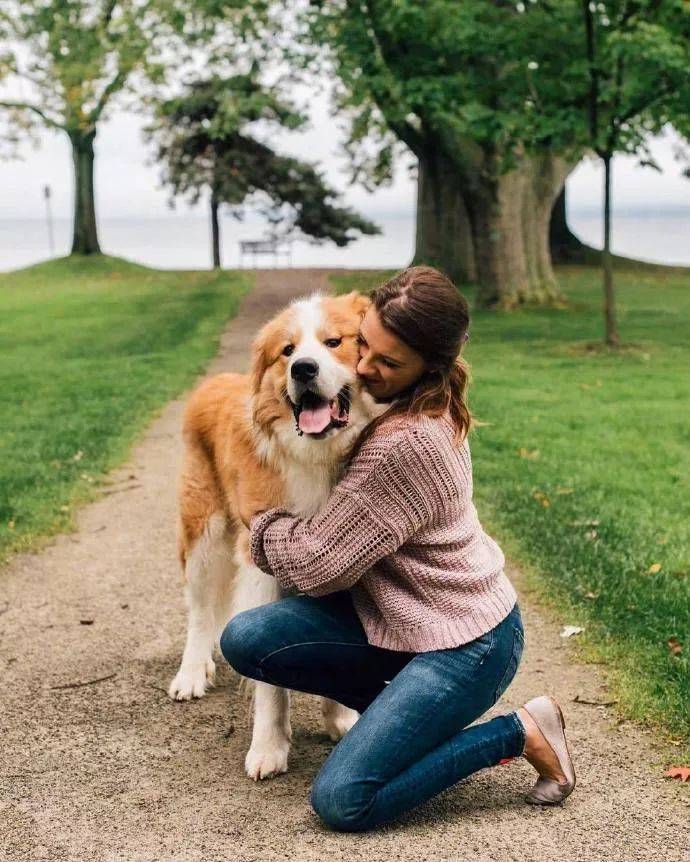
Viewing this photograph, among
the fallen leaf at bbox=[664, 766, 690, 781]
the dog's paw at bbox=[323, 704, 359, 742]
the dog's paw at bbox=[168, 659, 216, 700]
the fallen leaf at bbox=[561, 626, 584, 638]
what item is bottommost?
the fallen leaf at bbox=[561, 626, 584, 638]

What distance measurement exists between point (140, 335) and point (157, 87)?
547 inches

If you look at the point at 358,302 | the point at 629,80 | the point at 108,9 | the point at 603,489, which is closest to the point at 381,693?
the point at 358,302

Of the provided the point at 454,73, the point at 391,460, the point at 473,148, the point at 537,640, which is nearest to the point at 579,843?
the point at 391,460

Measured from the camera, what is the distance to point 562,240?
3166 cm

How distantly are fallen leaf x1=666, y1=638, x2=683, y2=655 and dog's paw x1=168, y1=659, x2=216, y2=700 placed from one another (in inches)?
75.9

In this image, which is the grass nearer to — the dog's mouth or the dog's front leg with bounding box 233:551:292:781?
the dog's front leg with bounding box 233:551:292:781

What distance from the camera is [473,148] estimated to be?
19234 mm

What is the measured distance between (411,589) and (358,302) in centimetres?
94

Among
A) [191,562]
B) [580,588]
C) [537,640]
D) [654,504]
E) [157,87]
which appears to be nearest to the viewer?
[191,562]

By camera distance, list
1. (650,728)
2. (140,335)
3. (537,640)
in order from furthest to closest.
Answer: (140,335), (537,640), (650,728)

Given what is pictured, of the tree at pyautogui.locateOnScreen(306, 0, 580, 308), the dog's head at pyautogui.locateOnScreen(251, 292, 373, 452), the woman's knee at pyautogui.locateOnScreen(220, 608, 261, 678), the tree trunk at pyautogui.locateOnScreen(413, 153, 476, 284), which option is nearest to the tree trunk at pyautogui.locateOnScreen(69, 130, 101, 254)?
the tree trunk at pyautogui.locateOnScreen(413, 153, 476, 284)

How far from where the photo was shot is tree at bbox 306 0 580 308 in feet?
47.4

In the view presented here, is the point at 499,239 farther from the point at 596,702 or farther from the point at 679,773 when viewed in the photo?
the point at 679,773

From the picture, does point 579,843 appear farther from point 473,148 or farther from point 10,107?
point 10,107
